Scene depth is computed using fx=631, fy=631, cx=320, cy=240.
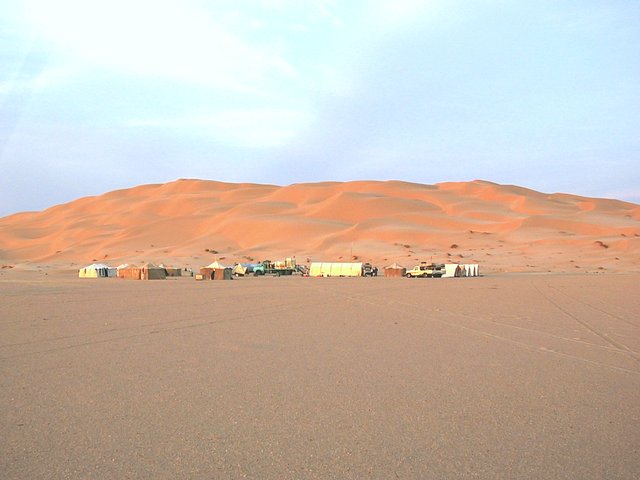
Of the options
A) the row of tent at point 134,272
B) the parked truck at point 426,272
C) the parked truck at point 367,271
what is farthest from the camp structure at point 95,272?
the parked truck at point 426,272

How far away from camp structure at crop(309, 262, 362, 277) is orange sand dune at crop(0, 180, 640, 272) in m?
11.6

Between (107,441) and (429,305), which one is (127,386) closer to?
(107,441)

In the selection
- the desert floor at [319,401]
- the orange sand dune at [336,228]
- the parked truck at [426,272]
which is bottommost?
the desert floor at [319,401]

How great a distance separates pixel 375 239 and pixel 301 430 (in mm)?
70732

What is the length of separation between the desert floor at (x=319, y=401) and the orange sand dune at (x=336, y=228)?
4682 cm

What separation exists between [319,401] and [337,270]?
149 feet

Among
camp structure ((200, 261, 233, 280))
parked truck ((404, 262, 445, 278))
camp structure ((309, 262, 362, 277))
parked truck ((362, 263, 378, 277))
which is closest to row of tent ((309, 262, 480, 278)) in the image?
camp structure ((309, 262, 362, 277))

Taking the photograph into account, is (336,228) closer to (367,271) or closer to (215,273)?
(367,271)

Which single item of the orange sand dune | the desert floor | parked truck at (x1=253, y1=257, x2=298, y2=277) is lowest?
the desert floor

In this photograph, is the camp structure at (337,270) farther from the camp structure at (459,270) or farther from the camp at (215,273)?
the camp at (215,273)

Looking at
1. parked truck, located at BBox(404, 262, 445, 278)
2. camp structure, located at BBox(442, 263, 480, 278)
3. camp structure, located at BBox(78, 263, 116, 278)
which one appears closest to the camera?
parked truck, located at BBox(404, 262, 445, 278)

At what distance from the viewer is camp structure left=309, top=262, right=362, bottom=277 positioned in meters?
50.2

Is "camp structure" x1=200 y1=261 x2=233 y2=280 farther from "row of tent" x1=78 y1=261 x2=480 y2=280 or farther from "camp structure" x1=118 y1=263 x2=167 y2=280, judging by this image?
"camp structure" x1=118 y1=263 x2=167 y2=280

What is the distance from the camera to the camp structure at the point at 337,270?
165ft
